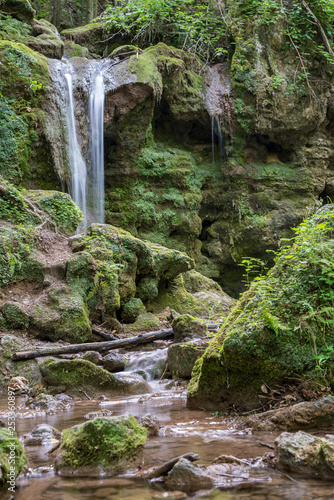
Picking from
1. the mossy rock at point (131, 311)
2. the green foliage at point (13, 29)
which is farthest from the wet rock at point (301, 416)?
the green foliage at point (13, 29)

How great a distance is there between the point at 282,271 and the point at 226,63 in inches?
590

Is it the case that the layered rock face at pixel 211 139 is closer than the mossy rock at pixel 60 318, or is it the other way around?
the mossy rock at pixel 60 318

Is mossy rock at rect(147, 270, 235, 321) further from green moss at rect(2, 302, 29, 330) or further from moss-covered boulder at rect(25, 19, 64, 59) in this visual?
moss-covered boulder at rect(25, 19, 64, 59)

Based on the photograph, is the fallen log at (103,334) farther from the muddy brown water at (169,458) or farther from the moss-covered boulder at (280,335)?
the moss-covered boulder at (280,335)

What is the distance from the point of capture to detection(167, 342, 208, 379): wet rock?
238 inches

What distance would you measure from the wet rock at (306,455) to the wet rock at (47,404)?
306 centimetres

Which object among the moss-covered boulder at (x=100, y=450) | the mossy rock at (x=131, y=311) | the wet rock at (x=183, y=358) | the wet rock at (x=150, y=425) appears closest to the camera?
the moss-covered boulder at (x=100, y=450)

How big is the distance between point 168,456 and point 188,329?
15.6ft

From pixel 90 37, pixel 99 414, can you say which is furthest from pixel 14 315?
pixel 90 37

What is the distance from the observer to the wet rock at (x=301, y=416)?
11.7ft

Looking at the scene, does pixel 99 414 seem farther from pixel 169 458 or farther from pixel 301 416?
pixel 301 416

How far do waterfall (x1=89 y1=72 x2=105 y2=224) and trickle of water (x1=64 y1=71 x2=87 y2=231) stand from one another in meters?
0.55

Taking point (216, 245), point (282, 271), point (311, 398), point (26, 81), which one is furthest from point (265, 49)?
point (311, 398)

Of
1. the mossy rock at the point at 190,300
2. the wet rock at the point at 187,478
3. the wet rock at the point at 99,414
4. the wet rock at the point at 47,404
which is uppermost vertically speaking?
the wet rock at the point at 187,478
